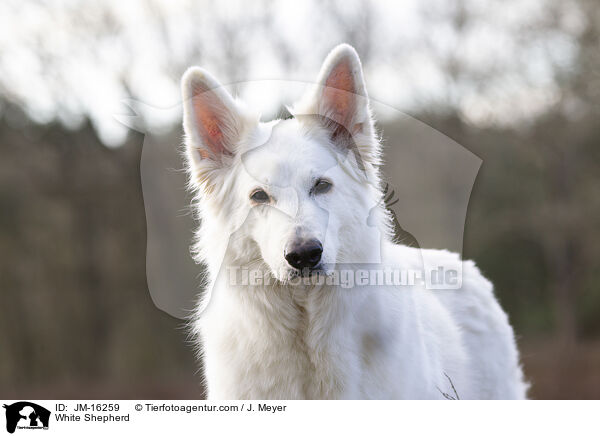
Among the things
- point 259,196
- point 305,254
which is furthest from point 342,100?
point 305,254

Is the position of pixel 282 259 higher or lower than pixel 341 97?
lower

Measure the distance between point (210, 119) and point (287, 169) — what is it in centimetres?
61

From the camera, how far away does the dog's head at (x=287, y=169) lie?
3090 mm

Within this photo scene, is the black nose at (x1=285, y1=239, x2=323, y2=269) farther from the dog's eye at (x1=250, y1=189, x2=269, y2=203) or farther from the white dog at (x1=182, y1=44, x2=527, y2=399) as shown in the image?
the dog's eye at (x1=250, y1=189, x2=269, y2=203)

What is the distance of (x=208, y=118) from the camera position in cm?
343

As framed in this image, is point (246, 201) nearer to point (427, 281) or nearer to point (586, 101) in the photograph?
point (427, 281)

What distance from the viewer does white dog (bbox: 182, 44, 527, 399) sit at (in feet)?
10.5

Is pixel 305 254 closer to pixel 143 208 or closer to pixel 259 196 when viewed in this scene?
pixel 259 196

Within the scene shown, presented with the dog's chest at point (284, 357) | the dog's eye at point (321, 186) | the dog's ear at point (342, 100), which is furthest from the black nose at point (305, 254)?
the dog's ear at point (342, 100)

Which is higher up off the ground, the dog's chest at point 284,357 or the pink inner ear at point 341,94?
the pink inner ear at point 341,94

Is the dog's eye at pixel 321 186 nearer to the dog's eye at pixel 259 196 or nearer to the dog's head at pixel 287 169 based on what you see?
the dog's head at pixel 287 169
